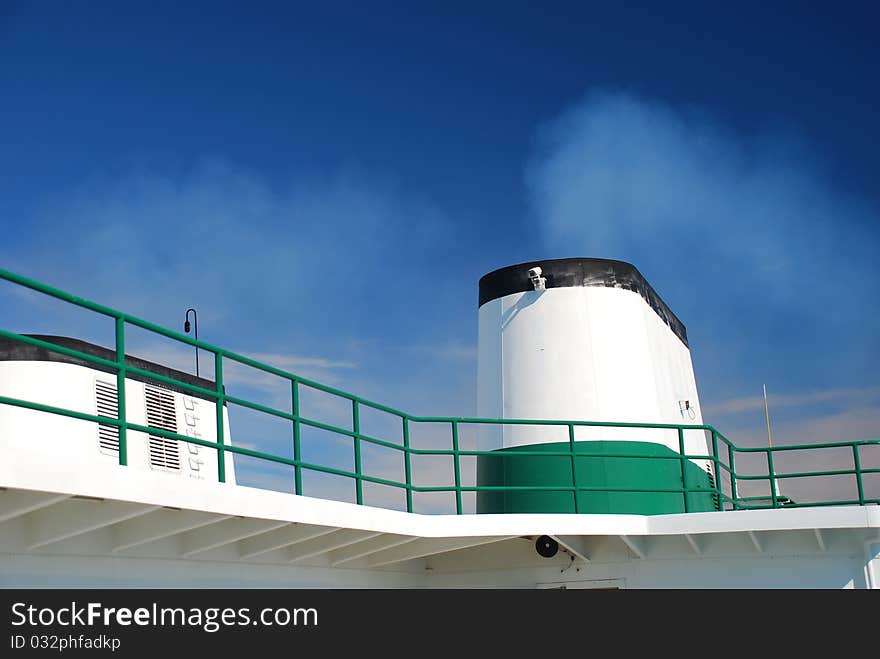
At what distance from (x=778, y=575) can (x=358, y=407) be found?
19.1ft

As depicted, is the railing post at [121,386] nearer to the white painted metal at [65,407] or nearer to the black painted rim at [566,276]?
the white painted metal at [65,407]

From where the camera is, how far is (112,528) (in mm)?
9555

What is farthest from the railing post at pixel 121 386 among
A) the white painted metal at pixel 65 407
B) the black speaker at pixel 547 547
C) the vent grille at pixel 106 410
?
the vent grille at pixel 106 410

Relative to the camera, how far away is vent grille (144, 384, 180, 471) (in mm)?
18188

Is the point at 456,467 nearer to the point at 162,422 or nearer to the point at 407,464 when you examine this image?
A: the point at 407,464

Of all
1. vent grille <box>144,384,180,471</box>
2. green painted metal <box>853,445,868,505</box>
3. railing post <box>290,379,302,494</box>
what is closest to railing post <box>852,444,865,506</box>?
green painted metal <box>853,445,868,505</box>

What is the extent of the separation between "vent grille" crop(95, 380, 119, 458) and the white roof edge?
7.32m

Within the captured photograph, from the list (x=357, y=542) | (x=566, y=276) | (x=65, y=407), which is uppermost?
(x=566, y=276)

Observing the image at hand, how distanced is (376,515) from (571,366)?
5.06m

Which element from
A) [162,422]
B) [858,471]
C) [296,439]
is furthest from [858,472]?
[162,422]

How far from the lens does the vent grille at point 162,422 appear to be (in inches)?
716

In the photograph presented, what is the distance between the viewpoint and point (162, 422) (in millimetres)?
18391

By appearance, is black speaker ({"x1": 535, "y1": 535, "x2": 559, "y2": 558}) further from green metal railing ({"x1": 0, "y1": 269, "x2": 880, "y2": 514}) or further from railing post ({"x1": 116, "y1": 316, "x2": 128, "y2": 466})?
railing post ({"x1": 116, "y1": 316, "x2": 128, "y2": 466})
